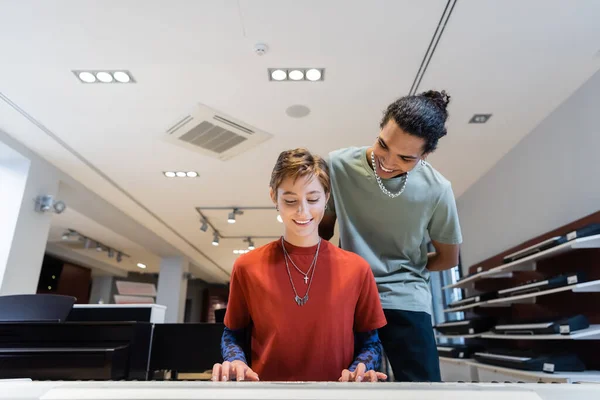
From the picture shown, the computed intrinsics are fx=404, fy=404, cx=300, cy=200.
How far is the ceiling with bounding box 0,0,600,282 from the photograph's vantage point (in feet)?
7.79

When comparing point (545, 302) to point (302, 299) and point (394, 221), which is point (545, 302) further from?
point (302, 299)

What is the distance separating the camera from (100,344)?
6.06 feet

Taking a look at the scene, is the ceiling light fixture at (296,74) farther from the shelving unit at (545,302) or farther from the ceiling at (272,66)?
the shelving unit at (545,302)

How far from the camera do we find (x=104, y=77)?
9.67 feet

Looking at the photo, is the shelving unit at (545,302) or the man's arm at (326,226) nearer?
the man's arm at (326,226)

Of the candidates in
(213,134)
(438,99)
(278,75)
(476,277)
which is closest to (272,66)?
(278,75)

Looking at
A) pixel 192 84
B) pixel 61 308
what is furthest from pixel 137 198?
pixel 61 308

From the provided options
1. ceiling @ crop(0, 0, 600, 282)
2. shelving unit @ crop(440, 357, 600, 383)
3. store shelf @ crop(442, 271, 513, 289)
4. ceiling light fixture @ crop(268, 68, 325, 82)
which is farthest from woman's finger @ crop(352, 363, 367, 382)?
store shelf @ crop(442, 271, 513, 289)

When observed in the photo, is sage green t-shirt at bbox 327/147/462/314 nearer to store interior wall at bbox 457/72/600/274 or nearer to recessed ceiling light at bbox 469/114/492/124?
store interior wall at bbox 457/72/600/274

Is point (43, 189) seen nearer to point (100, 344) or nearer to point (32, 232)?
point (32, 232)

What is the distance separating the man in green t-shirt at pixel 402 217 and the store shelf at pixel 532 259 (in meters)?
1.71

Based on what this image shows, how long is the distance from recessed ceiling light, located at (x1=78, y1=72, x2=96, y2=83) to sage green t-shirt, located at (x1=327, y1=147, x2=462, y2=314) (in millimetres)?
2433

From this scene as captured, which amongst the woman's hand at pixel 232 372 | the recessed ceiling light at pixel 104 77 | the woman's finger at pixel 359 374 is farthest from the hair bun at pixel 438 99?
the recessed ceiling light at pixel 104 77

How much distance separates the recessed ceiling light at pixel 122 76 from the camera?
2906 millimetres
